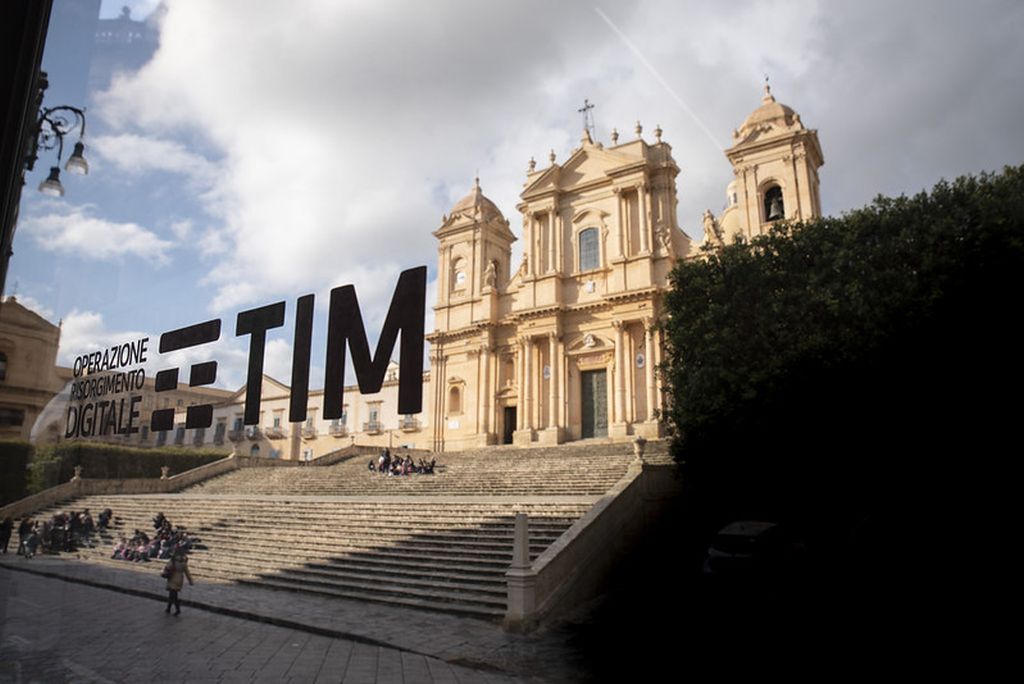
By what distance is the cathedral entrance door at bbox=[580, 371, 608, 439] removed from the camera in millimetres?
27286

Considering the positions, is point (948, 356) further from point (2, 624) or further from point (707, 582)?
point (2, 624)

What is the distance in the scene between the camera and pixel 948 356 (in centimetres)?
1105

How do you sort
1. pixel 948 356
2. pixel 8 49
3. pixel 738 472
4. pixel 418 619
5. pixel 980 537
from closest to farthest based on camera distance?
pixel 8 49, pixel 980 537, pixel 418 619, pixel 948 356, pixel 738 472

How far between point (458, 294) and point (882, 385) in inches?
890

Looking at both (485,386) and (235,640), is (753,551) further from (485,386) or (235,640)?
(485,386)

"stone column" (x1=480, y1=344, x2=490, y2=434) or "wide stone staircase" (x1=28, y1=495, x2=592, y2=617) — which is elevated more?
"stone column" (x1=480, y1=344, x2=490, y2=434)

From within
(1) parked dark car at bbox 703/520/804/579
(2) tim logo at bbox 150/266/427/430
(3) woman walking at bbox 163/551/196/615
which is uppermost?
(2) tim logo at bbox 150/266/427/430

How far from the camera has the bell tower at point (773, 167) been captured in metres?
25.4

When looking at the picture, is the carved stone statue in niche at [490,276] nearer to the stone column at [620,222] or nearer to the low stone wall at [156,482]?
the stone column at [620,222]

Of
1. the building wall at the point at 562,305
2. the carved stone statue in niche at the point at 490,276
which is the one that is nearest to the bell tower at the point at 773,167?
the building wall at the point at 562,305

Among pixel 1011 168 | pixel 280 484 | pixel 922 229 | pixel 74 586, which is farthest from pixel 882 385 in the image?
pixel 280 484

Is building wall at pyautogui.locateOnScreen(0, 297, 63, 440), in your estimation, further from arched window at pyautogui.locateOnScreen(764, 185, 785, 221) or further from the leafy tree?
arched window at pyautogui.locateOnScreen(764, 185, 785, 221)

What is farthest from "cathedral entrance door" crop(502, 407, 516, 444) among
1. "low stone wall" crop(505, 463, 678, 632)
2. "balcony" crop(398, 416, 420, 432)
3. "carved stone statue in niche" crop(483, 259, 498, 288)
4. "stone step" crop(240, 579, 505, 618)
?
"stone step" crop(240, 579, 505, 618)

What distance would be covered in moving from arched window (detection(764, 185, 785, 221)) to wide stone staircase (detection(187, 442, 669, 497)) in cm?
1106
